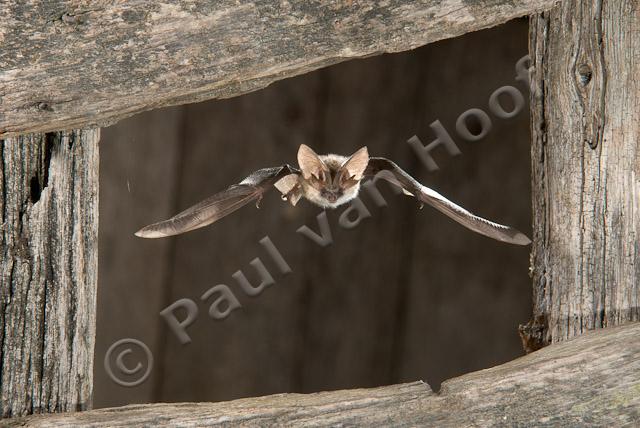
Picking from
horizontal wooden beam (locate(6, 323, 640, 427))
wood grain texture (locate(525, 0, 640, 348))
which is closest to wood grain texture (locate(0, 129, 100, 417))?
horizontal wooden beam (locate(6, 323, 640, 427))

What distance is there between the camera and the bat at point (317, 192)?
1364 millimetres

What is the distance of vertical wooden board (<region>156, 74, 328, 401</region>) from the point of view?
2648mm

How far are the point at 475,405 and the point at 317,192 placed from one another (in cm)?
45

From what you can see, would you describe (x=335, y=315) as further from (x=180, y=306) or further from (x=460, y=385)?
(x=460, y=385)

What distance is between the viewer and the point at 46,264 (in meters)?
1.50

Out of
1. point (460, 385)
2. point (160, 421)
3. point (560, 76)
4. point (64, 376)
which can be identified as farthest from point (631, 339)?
point (64, 376)

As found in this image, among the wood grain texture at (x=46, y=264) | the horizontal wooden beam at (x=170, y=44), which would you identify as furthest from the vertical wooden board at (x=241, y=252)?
the horizontal wooden beam at (x=170, y=44)

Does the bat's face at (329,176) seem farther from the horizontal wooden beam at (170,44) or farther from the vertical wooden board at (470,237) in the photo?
the vertical wooden board at (470,237)

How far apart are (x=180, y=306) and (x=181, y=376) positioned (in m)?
0.27

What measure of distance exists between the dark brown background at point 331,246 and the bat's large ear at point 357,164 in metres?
1.26

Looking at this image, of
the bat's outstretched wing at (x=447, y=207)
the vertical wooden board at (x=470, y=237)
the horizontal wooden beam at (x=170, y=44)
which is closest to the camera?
the horizontal wooden beam at (x=170, y=44)

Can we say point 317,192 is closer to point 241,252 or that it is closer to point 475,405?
point 475,405

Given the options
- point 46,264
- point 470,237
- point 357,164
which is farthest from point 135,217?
point 357,164

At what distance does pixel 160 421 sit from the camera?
4.74 ft
